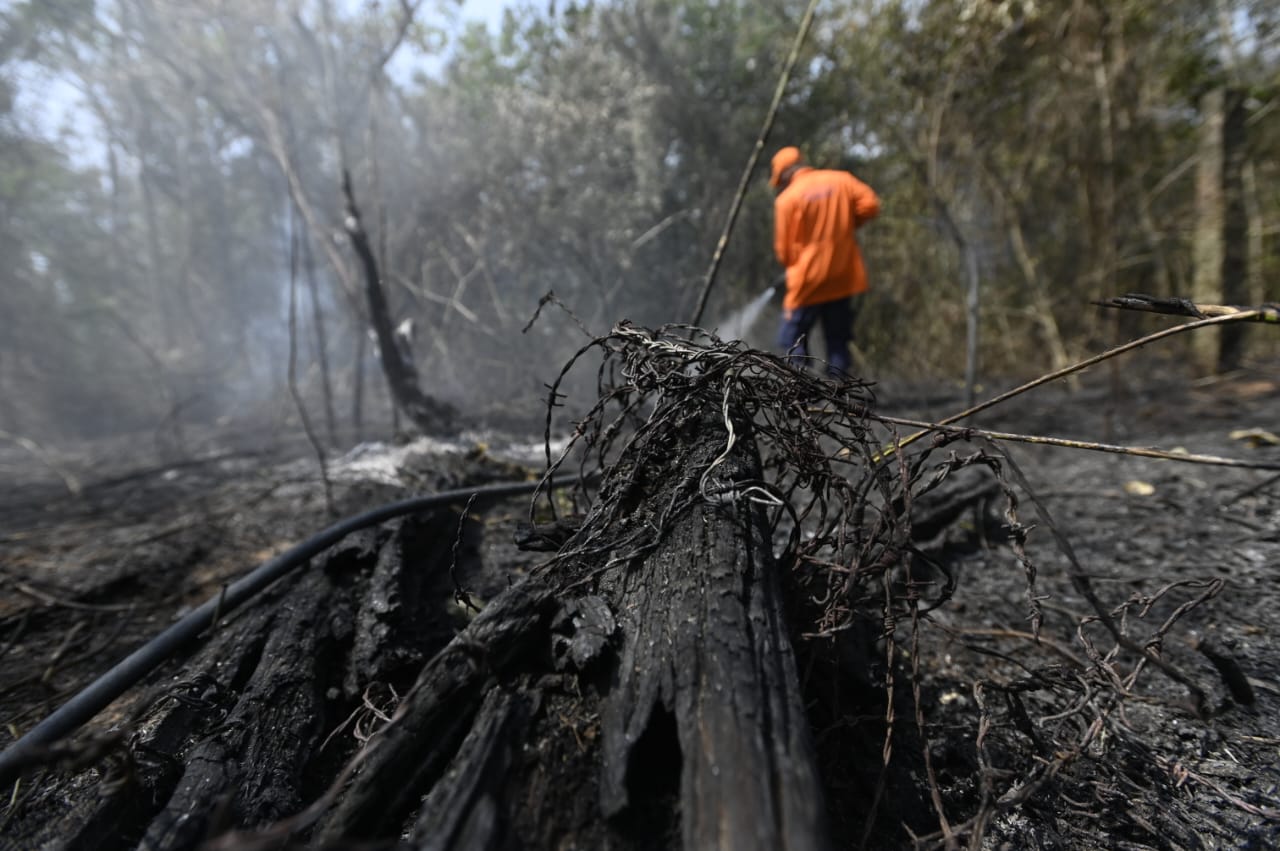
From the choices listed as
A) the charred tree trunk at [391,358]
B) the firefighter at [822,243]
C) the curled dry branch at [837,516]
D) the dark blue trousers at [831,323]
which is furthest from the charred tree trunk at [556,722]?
the charred tree trunk at [391,358]

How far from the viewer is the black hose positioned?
116cm

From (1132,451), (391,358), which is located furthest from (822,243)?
(391,358)

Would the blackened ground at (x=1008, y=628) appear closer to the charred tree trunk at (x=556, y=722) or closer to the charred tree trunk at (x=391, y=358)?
the charred tree trunk at (x=556, y=722)

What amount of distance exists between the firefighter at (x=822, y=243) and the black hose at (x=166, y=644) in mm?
2981

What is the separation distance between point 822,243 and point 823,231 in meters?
0.09

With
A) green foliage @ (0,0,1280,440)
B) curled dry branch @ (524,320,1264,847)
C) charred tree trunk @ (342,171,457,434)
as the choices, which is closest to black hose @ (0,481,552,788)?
curled dry branch @ (524,320,1264,847)

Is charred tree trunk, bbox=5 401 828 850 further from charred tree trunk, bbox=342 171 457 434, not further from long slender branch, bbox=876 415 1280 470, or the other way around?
charred tree trunk, bbox=342 171 457 434

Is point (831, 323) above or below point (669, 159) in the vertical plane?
below

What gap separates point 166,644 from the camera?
4.82ft

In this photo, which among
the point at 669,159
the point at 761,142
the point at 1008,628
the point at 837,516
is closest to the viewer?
the point at 837,516

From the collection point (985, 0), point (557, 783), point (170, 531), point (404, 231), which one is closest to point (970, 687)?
point (557, 783)

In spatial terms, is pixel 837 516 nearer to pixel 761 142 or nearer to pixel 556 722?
pixel 556 722

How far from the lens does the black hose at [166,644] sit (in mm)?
1159

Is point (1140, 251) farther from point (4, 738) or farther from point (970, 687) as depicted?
point (4, 738)
